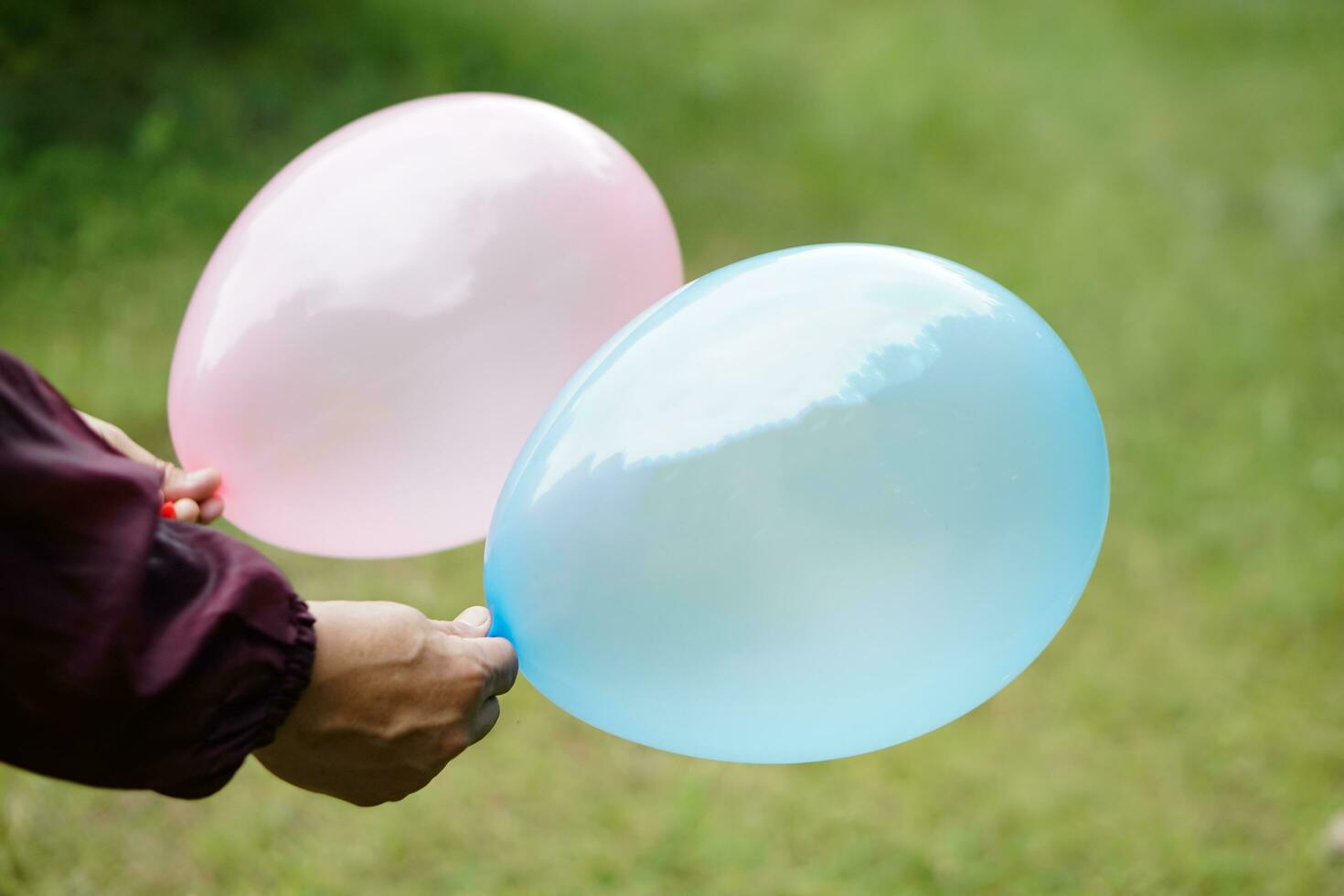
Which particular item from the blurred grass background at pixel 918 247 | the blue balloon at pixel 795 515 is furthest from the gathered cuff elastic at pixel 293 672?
the blurred grass background at pixel 918 247

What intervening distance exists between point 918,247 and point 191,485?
2984 millimetres

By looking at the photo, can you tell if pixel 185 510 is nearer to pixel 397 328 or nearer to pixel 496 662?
pixel 397 328

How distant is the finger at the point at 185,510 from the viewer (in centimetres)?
126

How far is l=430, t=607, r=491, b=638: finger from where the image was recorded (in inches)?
A: 42.5

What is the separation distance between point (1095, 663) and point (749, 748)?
1607 mm

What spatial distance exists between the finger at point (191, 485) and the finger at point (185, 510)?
0.5 inches

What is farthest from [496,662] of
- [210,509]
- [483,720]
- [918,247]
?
[918,247]

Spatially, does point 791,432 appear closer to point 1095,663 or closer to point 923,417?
point 923,417

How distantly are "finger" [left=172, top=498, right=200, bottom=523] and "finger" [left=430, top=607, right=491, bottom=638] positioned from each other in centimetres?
31

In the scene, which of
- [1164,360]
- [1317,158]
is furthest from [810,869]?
[1317,158]

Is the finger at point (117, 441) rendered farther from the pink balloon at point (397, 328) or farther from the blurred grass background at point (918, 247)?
the blurred grass background at point (918, 247)

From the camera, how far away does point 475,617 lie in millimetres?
1146

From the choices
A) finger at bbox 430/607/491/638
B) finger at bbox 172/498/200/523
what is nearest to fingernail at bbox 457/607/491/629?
finger at bbox 430/607/491/638

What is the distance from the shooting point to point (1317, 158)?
15.9ft
